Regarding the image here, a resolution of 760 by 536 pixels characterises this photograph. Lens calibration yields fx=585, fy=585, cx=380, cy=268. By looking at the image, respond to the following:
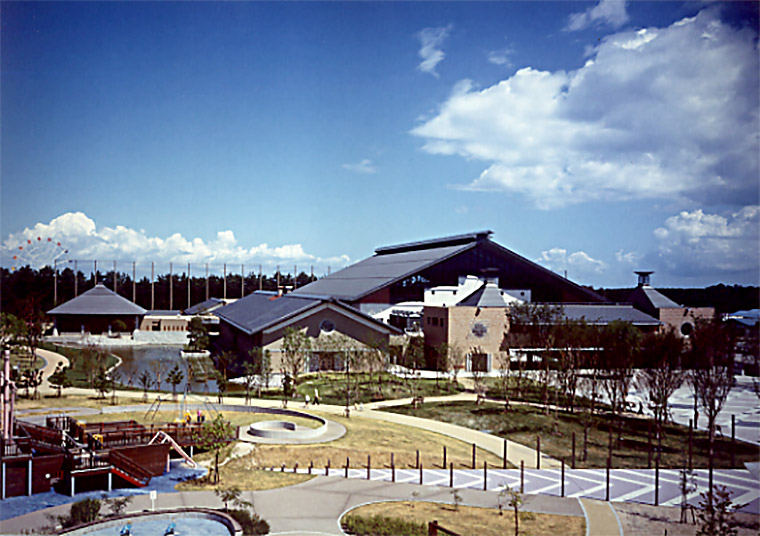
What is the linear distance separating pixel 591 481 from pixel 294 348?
1183 centimetres

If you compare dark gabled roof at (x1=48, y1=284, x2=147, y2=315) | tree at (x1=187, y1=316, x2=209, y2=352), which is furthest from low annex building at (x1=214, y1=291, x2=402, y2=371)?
dark gabled roof at (x1=48, y1=284, x2=147, y2=315)

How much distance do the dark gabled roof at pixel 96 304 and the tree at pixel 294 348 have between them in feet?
23.5

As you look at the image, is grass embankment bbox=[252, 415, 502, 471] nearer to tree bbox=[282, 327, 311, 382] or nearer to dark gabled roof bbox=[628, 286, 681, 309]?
dark gabled roof bbox=[628, 286, 681, 309]

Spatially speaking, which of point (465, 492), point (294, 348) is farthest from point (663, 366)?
point (294, 348)

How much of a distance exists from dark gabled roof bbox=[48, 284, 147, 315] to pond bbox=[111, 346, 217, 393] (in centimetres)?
371

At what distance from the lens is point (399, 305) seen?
23734mm

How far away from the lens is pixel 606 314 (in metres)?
17.4

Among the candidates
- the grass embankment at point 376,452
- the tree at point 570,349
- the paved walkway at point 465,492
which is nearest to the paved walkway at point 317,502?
the paved walkway at point 465,492

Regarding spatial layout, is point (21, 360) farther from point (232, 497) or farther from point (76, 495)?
point (232, 497)

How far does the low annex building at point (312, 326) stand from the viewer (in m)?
19.8

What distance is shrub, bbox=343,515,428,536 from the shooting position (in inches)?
300

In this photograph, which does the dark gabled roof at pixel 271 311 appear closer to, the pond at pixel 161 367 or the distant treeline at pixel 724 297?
the pond at pixel 161 367

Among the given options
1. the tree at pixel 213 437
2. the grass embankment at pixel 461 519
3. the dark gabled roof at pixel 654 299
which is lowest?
the grass embankment at pixel 461 519

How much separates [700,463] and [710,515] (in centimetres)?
251
